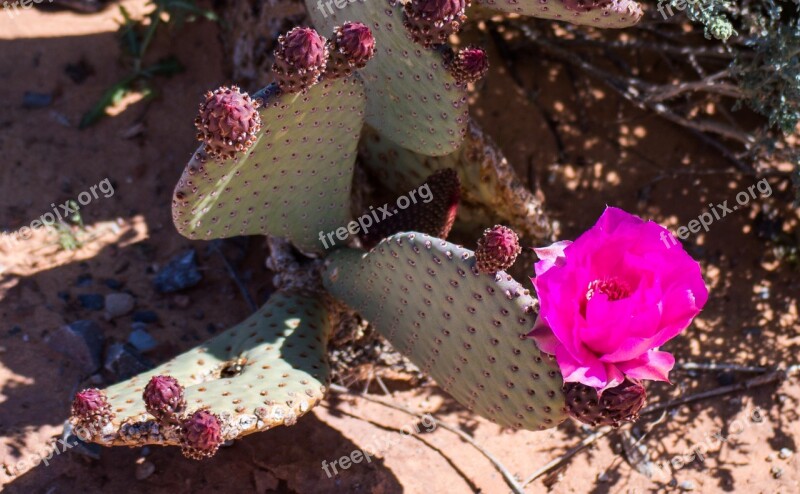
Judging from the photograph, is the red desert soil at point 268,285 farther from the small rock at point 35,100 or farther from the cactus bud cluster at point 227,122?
the cactus bud cluster at point 227,122

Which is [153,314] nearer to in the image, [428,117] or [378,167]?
[378,167]

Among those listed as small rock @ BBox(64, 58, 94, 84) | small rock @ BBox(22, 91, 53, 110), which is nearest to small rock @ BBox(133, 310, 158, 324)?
small rock @ BBox(22, 91, 53, 110)

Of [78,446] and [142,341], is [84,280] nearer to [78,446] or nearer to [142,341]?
[142,341]

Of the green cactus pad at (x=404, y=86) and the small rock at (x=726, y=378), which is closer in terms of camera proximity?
the green cactus pad at (x=404, y=86)

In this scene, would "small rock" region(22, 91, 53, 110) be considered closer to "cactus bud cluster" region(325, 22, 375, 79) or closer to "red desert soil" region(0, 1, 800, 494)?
"red desert soil" region(0, 1, 800, 494)

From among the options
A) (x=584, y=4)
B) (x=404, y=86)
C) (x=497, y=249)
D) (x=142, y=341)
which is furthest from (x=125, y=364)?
(x=584, y=4)

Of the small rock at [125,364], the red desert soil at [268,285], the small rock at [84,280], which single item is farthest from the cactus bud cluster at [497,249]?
the small rock at [84,280]
